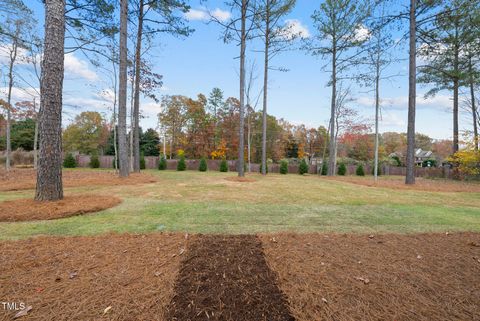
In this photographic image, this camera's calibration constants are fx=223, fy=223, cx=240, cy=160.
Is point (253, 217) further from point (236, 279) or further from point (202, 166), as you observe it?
point (202, 166)

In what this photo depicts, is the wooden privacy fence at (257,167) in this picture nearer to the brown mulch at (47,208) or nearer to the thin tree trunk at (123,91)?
the thin tree trunk at (123,91)

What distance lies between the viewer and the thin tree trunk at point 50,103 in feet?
13.9

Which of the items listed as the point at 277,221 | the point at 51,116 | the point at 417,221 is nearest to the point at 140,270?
the point at 277,221

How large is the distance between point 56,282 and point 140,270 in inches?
24.7

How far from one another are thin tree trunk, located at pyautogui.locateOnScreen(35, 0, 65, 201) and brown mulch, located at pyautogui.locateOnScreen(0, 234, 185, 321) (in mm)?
2086

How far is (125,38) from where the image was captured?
29.2ft

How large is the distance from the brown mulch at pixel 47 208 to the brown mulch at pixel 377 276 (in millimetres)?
3351

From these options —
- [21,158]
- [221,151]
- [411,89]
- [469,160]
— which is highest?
[411,89]

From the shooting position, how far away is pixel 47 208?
12.7 feet

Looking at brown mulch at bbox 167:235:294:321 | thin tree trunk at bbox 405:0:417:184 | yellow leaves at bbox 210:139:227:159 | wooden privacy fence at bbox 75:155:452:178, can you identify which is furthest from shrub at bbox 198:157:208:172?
brown mulch at bbox 167:235:294:321

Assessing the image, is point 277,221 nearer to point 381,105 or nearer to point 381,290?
point 381,290

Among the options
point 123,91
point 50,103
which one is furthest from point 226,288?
point 123,91

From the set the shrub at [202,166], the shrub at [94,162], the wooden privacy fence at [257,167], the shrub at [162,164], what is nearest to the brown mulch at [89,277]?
the shrub at [202,166]

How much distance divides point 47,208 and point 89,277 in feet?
9.36
